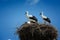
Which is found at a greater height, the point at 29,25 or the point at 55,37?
the point at 29,25

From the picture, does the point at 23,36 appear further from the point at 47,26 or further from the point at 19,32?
the point at 47,26

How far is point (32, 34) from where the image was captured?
1.58m

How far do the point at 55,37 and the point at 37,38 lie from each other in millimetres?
143

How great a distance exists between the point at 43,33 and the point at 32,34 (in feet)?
0.26

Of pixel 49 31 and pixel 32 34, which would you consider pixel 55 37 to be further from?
pixel 32 34

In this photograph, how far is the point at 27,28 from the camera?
1.62 metres

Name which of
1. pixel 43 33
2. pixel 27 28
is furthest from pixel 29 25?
pixel 43 33

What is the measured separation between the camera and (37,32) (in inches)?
62.3

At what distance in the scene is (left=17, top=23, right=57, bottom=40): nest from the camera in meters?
1.57

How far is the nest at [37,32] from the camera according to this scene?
1.57m

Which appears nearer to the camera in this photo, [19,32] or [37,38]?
[37,38]

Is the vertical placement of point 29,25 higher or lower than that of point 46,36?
higher

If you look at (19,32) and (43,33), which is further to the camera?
(19,32)

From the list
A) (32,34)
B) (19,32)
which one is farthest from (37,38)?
(19,32)
